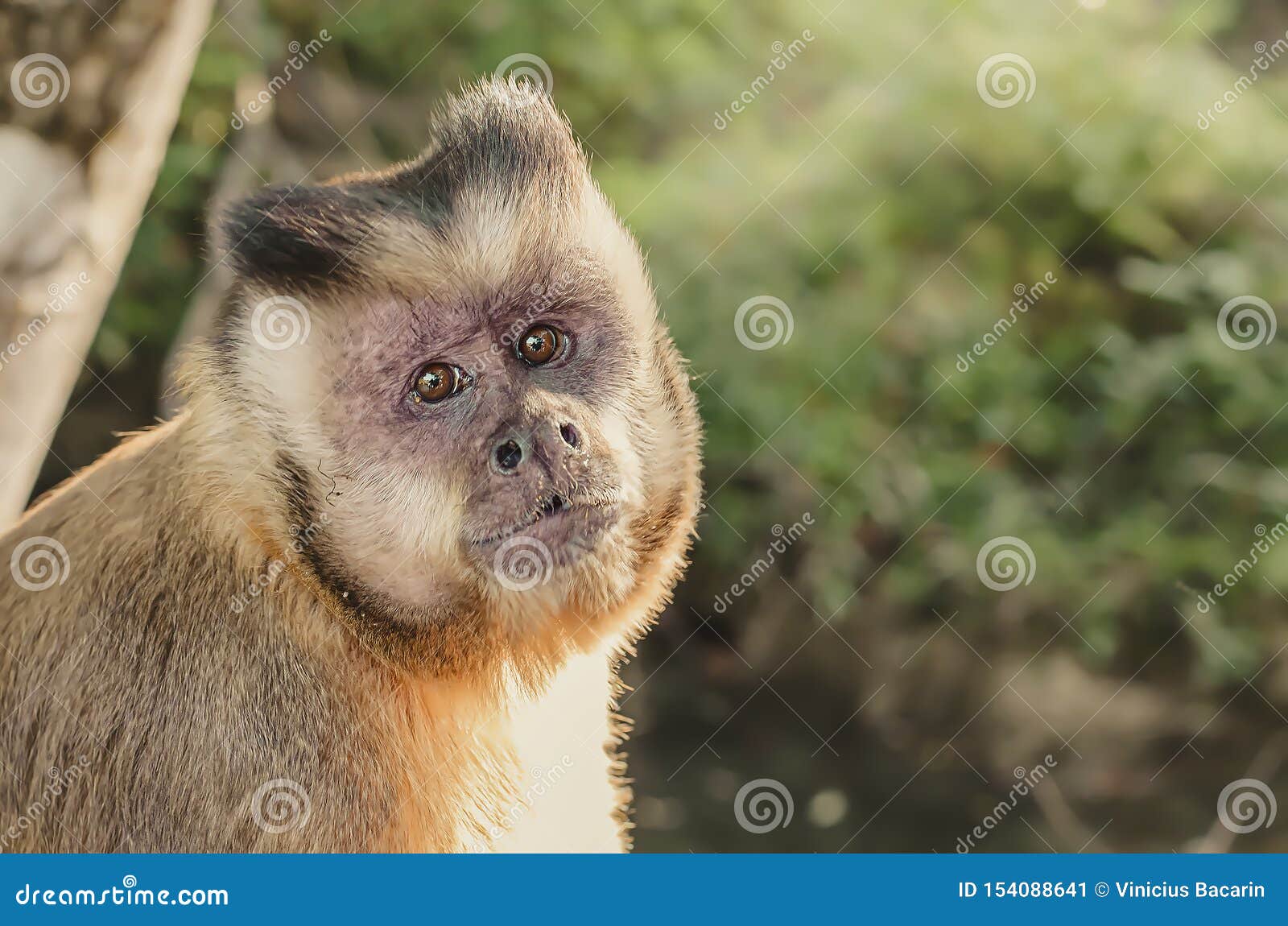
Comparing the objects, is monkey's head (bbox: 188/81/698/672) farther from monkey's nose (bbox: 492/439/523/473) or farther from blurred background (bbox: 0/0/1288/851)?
blurred background (bbox: 0/0/1288/851)

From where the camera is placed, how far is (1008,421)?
6672 mm

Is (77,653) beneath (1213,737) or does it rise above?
beneath

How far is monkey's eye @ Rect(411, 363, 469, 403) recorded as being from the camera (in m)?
2.76

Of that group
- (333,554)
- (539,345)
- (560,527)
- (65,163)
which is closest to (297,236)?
(539,345)

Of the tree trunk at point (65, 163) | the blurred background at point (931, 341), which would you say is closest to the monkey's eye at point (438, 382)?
the tree trunk at point (65, 163)

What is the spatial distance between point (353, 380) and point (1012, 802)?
Result: 15.5 feet

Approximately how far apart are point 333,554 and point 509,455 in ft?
1.48

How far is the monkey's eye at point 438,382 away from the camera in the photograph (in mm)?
2762

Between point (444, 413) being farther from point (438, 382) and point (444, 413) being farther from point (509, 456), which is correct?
point (509, 456)

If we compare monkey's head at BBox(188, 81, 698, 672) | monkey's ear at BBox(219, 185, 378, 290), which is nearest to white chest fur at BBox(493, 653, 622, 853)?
monkey's head at BBox(188, 81, 698, 672)

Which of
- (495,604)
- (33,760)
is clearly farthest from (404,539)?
(33,760)

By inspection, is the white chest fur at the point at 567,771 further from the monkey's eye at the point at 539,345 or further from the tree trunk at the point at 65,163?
the tree trunk at the point at 65,163

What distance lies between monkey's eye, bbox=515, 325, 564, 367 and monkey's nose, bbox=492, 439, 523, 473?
311mm

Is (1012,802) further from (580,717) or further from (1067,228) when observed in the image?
(580,717)
